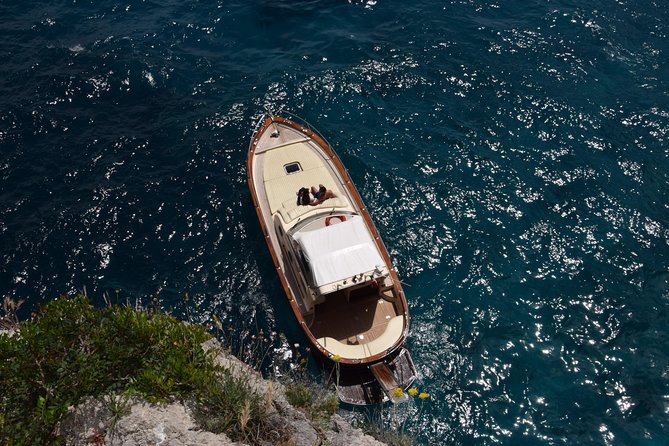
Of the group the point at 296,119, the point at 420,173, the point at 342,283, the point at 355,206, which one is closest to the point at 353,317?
the point at 342,283

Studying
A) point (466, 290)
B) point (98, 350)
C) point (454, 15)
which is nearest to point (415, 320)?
point (466, 290)

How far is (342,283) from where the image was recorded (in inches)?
749

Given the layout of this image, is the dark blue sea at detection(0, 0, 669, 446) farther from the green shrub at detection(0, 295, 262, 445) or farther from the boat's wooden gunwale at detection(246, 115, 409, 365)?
the green shrub at detection(0, 295, 262, 445)

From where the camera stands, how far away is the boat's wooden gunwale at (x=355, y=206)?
1880cm

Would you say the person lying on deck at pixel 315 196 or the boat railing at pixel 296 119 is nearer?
the person lying on deck at pixel 315 196

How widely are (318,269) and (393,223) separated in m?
6.46

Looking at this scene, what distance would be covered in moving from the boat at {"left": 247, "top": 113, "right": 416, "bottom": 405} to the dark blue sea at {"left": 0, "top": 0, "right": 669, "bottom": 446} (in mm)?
1243

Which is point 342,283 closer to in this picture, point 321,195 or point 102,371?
point 321,195

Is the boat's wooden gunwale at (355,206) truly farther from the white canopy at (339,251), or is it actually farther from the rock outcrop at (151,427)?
the rock outcrop at (151,427)

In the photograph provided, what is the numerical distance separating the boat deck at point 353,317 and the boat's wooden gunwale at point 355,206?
0.68 metres

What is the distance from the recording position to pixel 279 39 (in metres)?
34.6

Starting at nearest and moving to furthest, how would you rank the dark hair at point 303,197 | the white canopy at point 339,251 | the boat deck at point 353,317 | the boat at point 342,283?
the boat at point 342,283 → the white canopy at point 339,251 → the boat deck at point 353,317 → the dark hair at point 303,197

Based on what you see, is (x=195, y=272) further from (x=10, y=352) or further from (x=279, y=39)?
(x=279, y=39)

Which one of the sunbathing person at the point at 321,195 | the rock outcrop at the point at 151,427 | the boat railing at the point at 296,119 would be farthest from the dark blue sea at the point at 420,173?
the rock outcrop at the point at 151,427
